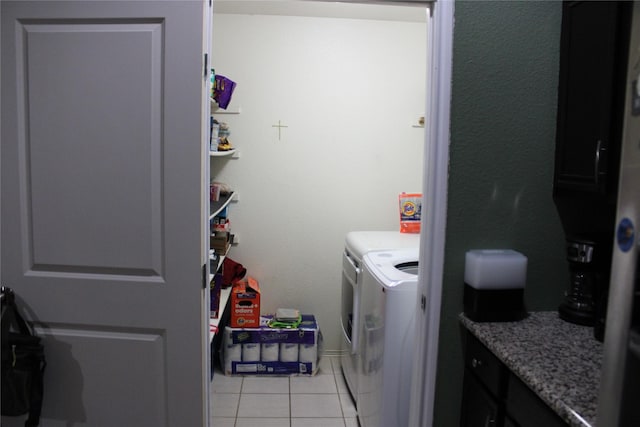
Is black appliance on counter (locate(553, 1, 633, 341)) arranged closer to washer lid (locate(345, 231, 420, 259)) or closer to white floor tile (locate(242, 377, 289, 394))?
washer lid (locate(345, 231, 420, 259))

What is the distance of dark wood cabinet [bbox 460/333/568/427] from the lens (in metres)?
1.29

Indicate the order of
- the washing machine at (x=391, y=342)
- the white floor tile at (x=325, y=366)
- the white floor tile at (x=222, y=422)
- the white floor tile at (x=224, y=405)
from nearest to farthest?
the washing machine at (x=391, y=342) → the white floor tile at (x=222, y=422) → the white floor tile at (x=224, y=405) → the white floor tile at (x=325, y=366)

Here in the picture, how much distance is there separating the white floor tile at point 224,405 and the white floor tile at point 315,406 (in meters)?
0.35

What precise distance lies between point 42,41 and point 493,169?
1.63m

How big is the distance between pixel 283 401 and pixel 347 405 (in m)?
0.40

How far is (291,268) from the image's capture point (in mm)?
3621

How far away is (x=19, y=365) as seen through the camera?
168 cm

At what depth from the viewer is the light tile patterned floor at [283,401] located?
279 centimetres

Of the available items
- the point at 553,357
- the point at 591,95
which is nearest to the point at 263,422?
the point at 553,357

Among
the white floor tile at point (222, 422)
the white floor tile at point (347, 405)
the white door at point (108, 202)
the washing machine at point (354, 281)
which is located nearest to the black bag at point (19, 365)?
the white door at point (108, 202)

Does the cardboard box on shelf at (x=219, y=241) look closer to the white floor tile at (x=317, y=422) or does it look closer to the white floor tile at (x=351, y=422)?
the white floor tile at (x=317, y=422)

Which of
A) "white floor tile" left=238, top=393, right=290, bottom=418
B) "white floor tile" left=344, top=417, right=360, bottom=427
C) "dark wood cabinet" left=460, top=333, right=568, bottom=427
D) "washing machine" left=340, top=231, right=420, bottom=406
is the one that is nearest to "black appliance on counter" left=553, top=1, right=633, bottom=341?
"dark wood cabinet" left=460, top=333, right=568, bottom=427

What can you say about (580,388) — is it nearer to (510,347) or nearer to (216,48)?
(510,347)

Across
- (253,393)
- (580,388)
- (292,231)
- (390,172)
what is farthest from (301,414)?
(580,388)
